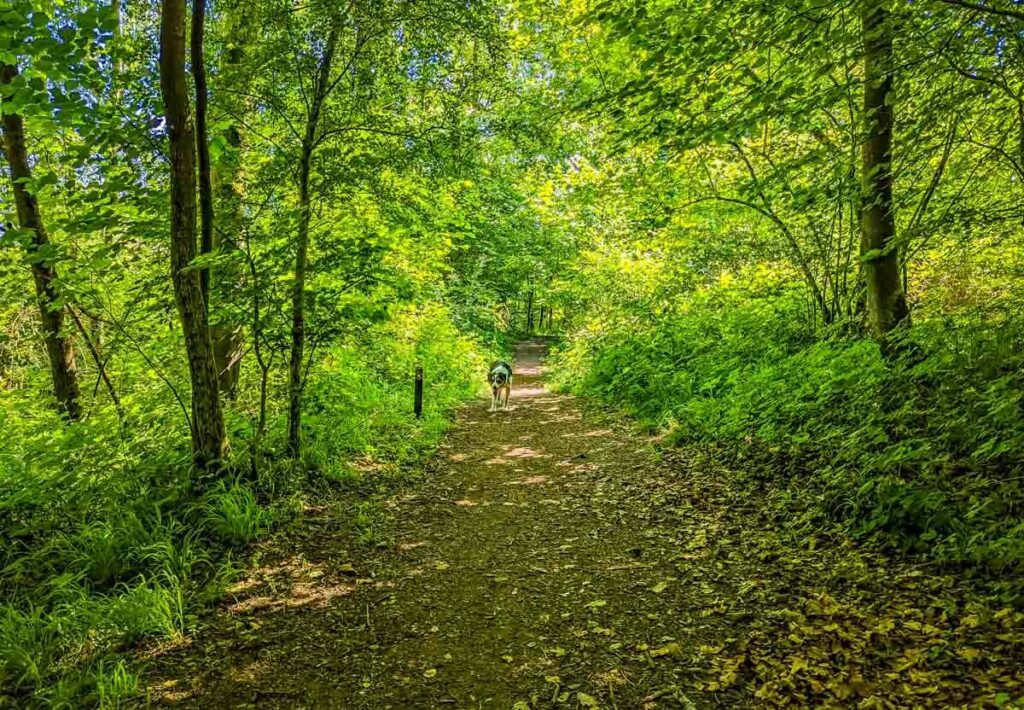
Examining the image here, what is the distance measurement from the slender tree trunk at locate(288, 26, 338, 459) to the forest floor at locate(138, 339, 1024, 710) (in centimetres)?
149

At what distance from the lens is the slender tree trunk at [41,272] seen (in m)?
6.60

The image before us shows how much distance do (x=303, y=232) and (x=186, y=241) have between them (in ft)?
3.88

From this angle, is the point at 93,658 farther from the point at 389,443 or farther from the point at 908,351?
the point at 908,351

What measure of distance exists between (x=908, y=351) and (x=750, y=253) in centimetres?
560

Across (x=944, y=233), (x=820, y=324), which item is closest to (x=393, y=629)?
(x=944, y=233)

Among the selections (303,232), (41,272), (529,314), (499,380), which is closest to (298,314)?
(303,232)

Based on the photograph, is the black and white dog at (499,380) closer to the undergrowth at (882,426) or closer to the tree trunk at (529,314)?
the undergrowth at (882,426)

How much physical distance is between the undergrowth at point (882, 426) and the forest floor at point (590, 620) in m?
0.36

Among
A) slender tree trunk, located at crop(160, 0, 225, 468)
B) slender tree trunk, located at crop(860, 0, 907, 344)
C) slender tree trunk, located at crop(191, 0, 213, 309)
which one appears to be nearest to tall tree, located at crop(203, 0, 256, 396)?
slender tree trunk, located at crop(191, 0, 213, 309)

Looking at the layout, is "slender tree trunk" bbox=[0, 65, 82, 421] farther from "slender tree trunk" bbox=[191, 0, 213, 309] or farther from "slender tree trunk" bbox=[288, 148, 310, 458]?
"slender tree trunk" bbox=[288, 148, 310, 458]

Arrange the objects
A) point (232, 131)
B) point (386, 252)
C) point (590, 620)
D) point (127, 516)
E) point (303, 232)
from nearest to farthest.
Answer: point (590, 620), point (127, 516), point (303, 232), point (386, 252), point (232, 131)

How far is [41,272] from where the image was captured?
6.71 meters

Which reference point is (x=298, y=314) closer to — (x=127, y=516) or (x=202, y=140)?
(x=202, y=140)

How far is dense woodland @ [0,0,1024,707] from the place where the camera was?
4.36 m
